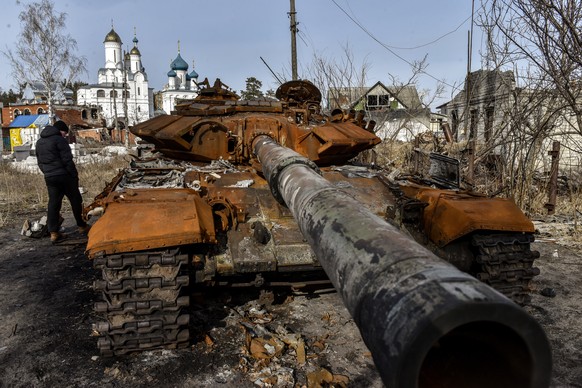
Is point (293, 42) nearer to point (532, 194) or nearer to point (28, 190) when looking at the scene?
point (532, 194)

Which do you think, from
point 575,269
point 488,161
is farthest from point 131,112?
point 575,269

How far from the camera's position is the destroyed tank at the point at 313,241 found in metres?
1.37

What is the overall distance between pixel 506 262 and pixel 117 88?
231 ft

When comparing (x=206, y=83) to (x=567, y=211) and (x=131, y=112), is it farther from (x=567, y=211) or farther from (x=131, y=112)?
(x=131, y=112)

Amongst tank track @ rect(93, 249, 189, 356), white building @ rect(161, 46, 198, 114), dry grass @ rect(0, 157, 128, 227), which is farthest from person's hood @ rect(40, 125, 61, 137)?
white building @ rect(161, 46, 198, 114)

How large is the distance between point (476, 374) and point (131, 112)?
72.3m

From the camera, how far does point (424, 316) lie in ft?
4.24

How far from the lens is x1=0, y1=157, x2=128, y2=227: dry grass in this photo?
11.4m

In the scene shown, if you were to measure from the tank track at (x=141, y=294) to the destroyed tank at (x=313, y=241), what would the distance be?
0.04ft

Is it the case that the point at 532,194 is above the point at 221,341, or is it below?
above

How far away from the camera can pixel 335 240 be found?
1.89 meters

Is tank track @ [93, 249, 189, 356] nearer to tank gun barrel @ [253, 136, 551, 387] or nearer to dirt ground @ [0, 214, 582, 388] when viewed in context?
dirt ground @ [0, 214, 582, 388]

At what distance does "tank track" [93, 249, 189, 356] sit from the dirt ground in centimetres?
36

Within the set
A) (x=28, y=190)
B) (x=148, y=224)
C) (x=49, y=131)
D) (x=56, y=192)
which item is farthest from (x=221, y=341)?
(x=28, y=190)
